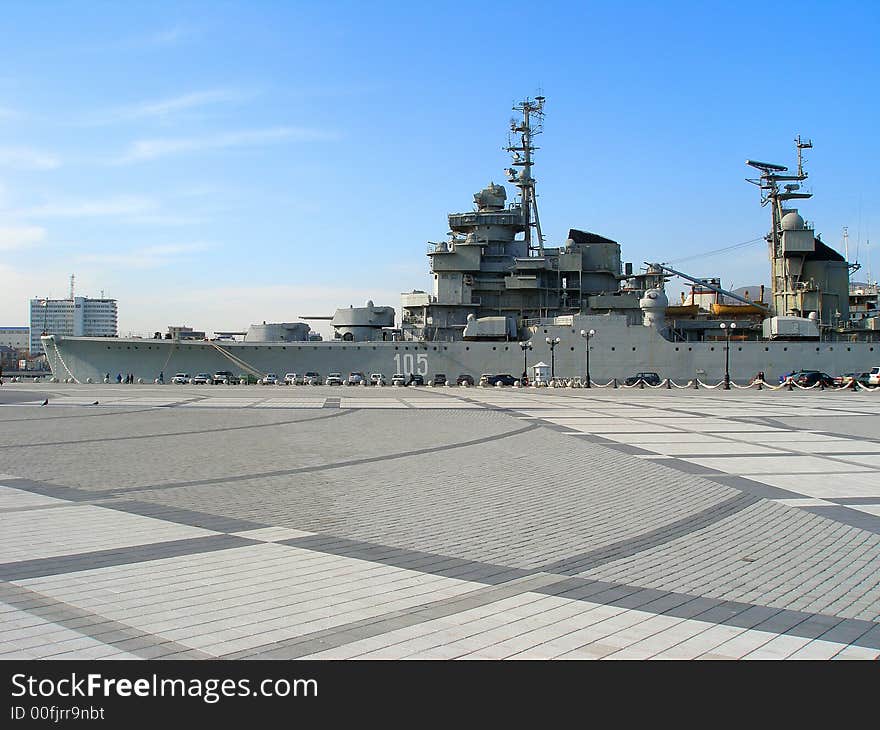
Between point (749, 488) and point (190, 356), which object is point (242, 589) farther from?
point (190, 356)

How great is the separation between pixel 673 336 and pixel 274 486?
126ft

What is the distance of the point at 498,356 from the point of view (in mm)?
44656

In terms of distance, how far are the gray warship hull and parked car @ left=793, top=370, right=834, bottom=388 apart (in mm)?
2613

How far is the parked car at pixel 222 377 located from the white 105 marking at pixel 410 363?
33.2 feet

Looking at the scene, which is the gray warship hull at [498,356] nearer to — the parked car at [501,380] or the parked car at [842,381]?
the parked car at [501,380]

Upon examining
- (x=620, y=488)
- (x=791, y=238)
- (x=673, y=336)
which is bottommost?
(x=620, y=488)

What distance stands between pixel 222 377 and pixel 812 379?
33.6 meters

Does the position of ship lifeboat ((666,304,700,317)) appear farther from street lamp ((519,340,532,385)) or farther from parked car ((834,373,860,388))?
street lamp ((519,340,532,385))

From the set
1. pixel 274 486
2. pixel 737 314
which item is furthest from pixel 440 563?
pixel 737 314

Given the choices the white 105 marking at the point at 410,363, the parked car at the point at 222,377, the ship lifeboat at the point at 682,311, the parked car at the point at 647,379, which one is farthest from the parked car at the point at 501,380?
the parked car at the point at 222,377

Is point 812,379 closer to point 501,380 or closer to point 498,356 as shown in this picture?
point 501,380

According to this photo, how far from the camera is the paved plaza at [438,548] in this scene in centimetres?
432

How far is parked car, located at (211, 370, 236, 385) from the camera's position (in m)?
45.1

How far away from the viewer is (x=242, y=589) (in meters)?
5.23
